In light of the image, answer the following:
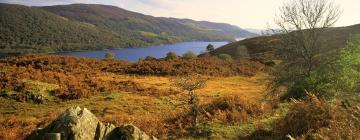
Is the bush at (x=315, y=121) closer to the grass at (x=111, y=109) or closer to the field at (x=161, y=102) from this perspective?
the field at (x=161, y=102)

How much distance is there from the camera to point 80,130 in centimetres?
960

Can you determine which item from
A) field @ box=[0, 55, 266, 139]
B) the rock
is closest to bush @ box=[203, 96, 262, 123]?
field @ box=[0, 55, 266, 139]

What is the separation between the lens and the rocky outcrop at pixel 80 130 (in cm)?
938

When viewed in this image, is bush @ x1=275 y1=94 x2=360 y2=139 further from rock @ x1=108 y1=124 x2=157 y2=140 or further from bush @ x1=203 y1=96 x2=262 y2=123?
rock @ x1=108 y1=124 x2=157 y2=140

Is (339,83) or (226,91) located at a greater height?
(339,83)

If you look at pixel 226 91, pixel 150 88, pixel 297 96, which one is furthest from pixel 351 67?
pixel 150 88

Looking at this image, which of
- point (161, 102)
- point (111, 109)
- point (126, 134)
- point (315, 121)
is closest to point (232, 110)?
point (315, 121)

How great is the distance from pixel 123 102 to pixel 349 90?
697 inches

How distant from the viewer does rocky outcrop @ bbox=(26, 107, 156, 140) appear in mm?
9383

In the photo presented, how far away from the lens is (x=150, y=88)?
121 feet

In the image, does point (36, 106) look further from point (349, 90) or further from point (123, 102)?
point (349, 90)

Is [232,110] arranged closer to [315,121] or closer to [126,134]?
[315,121]

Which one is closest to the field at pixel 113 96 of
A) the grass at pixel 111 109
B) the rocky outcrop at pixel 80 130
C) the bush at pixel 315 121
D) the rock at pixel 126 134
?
the grass at pixel 111 109

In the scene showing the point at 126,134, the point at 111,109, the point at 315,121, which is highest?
the point at 126,134
